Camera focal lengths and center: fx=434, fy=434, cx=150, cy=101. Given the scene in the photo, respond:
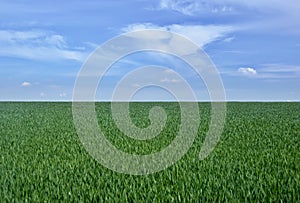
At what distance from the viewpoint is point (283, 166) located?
29.8ft

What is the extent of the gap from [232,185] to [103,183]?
2.16 metres

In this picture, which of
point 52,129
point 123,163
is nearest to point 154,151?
point 123,163

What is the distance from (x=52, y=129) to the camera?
1656 centimetres

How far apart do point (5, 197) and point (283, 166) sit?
18.3ft

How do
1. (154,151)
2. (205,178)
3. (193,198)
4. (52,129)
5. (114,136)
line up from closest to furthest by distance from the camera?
(193,198)
(205,178)
(154,151)
(114,136)
(52,129)

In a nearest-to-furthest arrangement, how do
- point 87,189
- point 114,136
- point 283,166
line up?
point 87,189, point 283,166, point 114,136

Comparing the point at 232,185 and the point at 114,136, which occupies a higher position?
the point at 114,136

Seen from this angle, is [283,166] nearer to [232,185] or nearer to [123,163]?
[232,185]

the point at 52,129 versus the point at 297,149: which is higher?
the point at 52,129

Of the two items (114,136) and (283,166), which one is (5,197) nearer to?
(283,166)

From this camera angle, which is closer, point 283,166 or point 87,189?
point 87,189

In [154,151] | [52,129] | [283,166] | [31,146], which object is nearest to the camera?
[283,166]

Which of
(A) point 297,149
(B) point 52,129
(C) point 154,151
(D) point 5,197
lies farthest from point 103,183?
(B) point 52,129

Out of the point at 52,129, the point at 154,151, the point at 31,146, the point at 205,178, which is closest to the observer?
the point at 205,178
